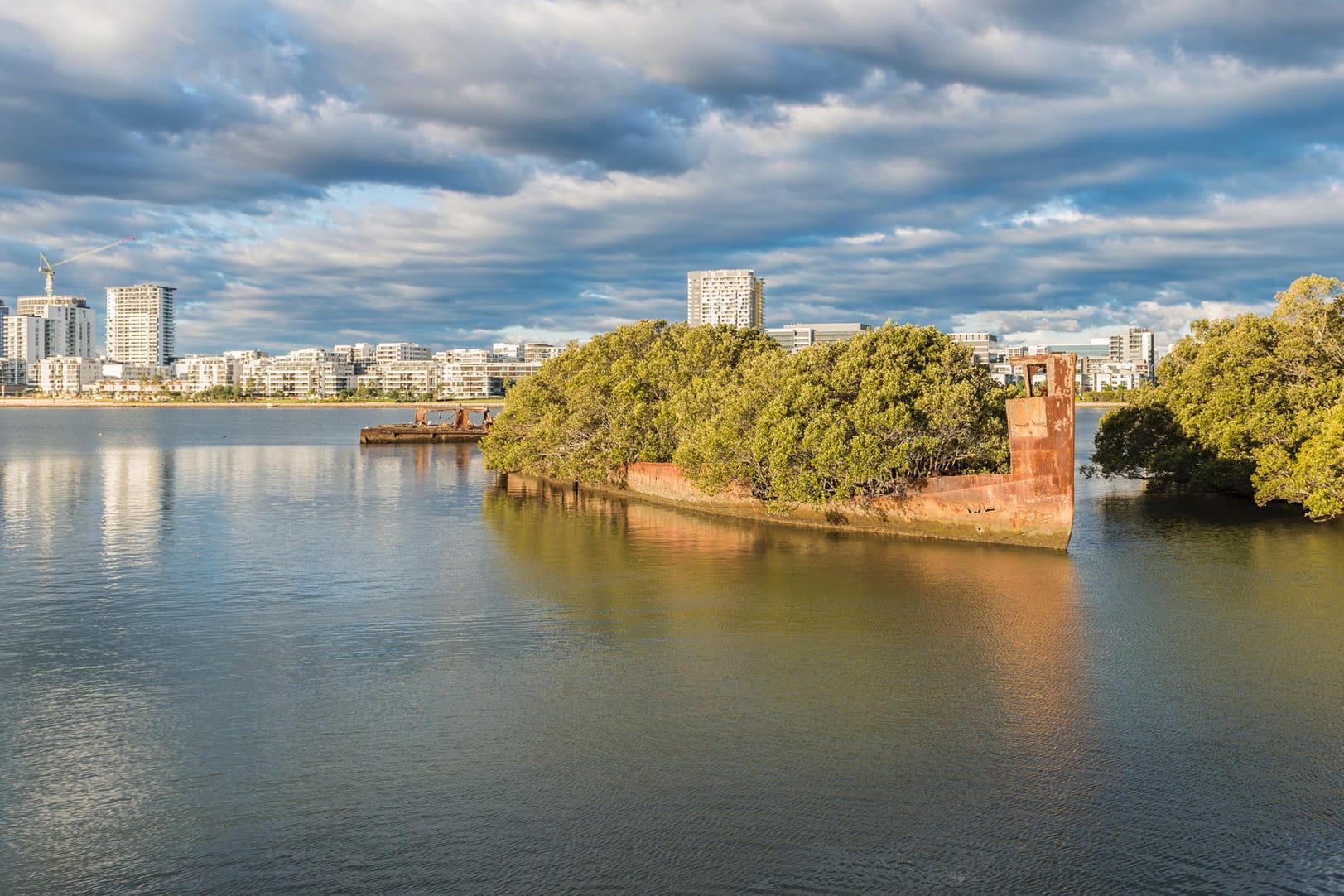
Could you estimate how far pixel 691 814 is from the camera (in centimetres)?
1593

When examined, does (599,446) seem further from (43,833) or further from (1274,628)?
(43,833)

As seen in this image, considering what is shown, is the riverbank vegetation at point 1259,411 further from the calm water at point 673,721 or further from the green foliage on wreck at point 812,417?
the green foliage on wreck at point 812,417

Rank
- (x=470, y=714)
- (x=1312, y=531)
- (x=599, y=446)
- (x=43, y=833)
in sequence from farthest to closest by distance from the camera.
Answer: (x=599, y=446), (x=1312, y=531), (x=470, y=714), (x=43, y=833)

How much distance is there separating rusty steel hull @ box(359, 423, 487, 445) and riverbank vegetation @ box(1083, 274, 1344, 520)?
284 ft

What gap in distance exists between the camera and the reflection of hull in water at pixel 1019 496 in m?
41.7

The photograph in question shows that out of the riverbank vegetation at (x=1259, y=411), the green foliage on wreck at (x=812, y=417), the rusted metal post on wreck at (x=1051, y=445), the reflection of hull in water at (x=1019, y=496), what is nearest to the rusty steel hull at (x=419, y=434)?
the green foliage on wreck at (x=812, y=417)

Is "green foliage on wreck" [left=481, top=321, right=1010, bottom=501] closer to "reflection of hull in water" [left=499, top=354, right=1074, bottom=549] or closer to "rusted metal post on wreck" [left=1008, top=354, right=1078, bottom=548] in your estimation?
"reflection of hull in water" [left=499, top=354, right=1074, bottom=549]

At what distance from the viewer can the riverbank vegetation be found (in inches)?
1855

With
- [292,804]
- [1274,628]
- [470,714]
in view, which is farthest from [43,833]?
[1274,628]

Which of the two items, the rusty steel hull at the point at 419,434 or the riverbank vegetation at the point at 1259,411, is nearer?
the riverbank vegetation at the point at 1259,411

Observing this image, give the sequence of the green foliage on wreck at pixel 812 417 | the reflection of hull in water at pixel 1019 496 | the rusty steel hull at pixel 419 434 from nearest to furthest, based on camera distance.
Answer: the reflection of hull in water at pixel 1019 496 < the green foliage on wreck at pixel 812 417 < the rusty steel hull at pixel 419 434

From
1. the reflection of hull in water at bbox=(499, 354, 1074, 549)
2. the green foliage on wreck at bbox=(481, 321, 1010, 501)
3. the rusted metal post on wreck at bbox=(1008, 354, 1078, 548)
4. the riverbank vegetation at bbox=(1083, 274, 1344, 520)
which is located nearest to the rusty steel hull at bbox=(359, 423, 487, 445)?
the green foliage on wreck at bbox=(481, 321, 1010, 501)

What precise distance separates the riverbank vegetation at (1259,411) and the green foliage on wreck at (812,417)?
12.2 m

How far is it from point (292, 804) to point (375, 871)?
2.88 meters
